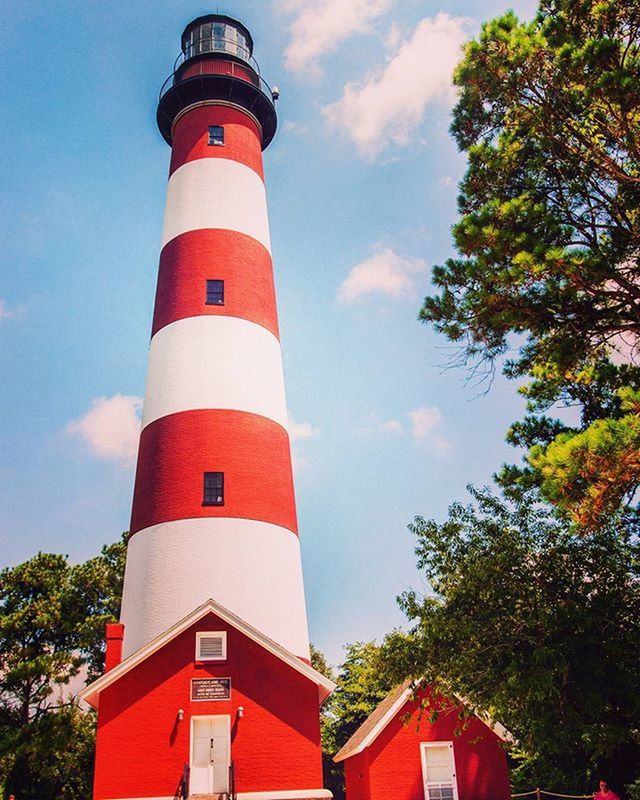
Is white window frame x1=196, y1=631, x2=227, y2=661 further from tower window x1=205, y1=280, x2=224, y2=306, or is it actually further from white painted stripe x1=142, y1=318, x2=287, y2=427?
tower window x1=205, y1=280, x2=224, y2=306

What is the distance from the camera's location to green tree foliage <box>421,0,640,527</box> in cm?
1025

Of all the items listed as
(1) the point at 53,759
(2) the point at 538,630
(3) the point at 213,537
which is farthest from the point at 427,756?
(1) the point at 53,759

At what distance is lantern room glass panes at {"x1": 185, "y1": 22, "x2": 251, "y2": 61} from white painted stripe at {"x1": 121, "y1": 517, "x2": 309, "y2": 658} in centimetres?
1741

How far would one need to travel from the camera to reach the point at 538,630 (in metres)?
15.0

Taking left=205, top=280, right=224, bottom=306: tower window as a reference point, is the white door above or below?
below

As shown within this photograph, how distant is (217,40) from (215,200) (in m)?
8.19

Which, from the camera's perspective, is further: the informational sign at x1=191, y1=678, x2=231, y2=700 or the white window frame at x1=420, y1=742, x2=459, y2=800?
the white window frame at x1=420, y1=742, x2=459, y2=800

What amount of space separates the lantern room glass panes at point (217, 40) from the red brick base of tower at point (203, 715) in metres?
19.9

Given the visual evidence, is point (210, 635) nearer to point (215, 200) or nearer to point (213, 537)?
point (213, 537)

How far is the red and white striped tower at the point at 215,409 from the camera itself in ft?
55.5

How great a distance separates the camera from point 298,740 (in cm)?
1561

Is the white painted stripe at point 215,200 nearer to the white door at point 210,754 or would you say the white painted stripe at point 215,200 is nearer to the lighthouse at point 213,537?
the lighthouse at point 213,537

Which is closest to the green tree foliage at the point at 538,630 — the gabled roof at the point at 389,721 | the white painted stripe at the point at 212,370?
the gabled roof at the point at 389,721

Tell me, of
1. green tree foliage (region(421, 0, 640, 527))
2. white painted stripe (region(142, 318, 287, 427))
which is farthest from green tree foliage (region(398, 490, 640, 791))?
white painted stripe (region(142, 318, 287, 427))
